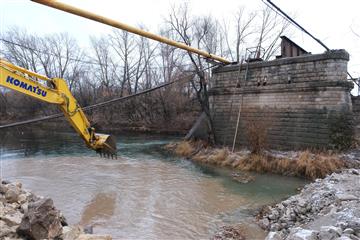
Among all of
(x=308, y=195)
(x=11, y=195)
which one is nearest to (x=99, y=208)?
(x=11, y=195)

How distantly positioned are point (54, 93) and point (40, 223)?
14.1 ft

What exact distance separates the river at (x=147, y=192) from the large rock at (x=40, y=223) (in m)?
1.68

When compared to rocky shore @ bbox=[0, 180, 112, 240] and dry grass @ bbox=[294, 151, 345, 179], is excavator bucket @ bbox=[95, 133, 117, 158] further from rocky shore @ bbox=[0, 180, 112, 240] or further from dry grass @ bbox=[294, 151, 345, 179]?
dry grass @ bbox=[294, 151, 345, 179]

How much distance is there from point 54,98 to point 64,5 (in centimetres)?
249

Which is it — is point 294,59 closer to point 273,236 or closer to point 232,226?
point 232,226

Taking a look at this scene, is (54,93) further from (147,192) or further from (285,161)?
(285,161)

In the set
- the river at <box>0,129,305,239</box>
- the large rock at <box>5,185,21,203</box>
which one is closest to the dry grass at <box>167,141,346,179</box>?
the river at <box>0,129,305,239</box>

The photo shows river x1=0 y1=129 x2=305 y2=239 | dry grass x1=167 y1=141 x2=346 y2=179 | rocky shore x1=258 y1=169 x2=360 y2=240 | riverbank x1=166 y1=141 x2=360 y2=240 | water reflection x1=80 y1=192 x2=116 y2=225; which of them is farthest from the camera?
dry grass x1=167 y1=141 x2=346 y2=179

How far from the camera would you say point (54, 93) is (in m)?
7.93

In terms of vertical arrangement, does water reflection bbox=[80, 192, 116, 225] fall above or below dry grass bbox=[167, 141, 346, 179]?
below

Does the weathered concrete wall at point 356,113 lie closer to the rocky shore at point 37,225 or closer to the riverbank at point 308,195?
the riverbank at point 308,195

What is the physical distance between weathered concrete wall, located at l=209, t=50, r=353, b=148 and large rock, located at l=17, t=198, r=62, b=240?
10.1 metres

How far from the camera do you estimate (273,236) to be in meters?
4.52

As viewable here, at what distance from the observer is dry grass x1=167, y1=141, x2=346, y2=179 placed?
10688 millimetres
